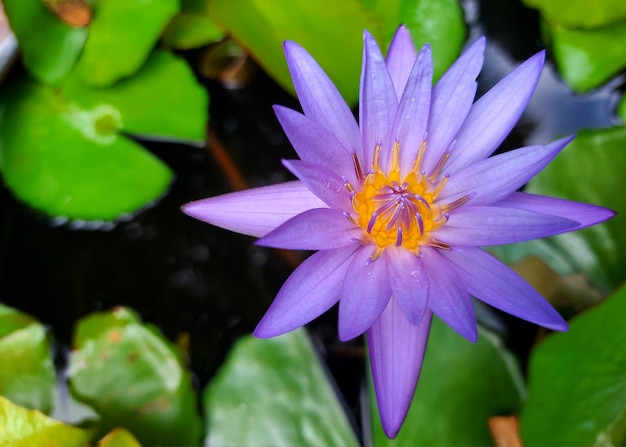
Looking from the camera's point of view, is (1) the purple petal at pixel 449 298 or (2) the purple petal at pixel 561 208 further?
(2) the purple petal at pixel 561 208

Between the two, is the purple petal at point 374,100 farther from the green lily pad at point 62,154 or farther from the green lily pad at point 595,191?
the green lily pad at point 62,154

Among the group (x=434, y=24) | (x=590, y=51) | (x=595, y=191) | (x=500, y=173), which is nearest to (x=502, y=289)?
(x=500, y=173)

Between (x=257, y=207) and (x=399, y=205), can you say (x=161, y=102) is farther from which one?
(x=399, y=205)

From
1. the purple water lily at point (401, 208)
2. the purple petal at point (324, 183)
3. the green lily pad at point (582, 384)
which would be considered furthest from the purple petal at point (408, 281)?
the green lily pad at point (582, 384)

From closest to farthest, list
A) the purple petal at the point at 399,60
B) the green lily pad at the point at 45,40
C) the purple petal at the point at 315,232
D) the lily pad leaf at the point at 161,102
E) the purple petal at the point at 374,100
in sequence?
the purple petal at the point at 315,232, the purple petal at the point at 374,100, the purple petal at the point at 399,60, the green lily pad at the point at 45,40, the lily pad leaf at the point at 161,102

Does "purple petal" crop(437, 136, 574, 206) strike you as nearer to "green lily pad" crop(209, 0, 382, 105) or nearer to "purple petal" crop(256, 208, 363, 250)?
"purple petal" crop(256, 208, 363, 250)
